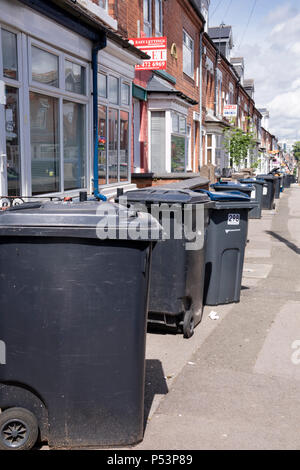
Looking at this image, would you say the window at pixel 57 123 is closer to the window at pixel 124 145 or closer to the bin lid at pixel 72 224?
the window at pixel 124 145

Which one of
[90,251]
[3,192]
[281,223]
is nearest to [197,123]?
[281,223]

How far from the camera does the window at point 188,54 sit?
1897 centimetres

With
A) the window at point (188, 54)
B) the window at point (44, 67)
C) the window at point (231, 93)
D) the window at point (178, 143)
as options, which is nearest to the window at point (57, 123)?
the window at point (44, 67)

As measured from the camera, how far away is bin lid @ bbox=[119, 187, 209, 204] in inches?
209

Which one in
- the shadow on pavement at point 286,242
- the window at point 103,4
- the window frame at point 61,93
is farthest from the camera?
the shadow on pavement at point 286,242

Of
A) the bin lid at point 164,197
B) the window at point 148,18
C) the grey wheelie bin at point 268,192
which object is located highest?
the window at point 148,18

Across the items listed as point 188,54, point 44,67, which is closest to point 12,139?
point 44,67

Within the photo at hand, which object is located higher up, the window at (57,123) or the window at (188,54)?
the window at (188,54)

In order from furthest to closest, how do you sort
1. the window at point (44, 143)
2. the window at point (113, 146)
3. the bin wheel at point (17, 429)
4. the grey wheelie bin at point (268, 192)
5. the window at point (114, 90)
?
the grey wheelie bin at point (268, 192) → the window at point (113, 146) → the window at point (114, 90) → the window at point (44, 143) → the bin wheel at point (17, 429)

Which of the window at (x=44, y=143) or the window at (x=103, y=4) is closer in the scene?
the window at (x=44, y=143)

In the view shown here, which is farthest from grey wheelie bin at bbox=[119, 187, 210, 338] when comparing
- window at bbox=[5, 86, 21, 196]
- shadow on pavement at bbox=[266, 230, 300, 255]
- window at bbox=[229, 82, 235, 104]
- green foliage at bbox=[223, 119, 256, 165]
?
window at bbox=[229, 82, 235, 104]

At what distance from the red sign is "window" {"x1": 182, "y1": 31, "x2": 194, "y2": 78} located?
6.64 metres

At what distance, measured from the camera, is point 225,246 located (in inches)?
255

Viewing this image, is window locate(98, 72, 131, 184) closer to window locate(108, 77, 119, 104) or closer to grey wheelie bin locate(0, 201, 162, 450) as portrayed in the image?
window locate(108, 77, 119, 104)
